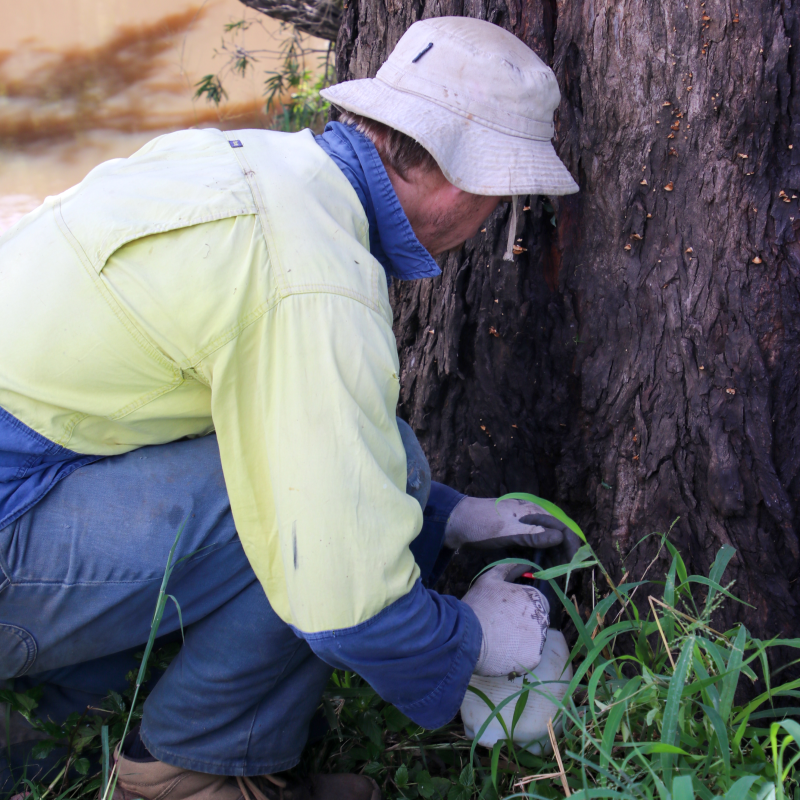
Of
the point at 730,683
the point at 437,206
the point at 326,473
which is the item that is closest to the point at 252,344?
the point at 326,473

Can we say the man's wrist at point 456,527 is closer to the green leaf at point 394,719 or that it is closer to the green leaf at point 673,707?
the green leaf at point 394,719

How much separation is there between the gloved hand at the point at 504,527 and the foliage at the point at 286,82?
320cm

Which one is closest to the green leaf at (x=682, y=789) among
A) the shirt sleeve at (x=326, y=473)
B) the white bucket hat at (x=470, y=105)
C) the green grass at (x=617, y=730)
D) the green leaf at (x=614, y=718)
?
the green grass at (x=617, y=730)

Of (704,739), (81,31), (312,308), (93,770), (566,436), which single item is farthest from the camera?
(81,31)

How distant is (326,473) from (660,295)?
91cm

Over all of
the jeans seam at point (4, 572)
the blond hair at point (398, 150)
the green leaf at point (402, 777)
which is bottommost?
the green leaf at point (402, 777)

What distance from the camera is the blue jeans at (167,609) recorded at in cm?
126

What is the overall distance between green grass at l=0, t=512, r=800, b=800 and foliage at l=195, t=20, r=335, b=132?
11.7 ft

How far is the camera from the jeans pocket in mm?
1265

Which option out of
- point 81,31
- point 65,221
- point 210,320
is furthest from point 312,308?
point 81,31

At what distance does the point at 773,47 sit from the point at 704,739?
4.12 ft

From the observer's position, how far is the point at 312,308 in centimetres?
109

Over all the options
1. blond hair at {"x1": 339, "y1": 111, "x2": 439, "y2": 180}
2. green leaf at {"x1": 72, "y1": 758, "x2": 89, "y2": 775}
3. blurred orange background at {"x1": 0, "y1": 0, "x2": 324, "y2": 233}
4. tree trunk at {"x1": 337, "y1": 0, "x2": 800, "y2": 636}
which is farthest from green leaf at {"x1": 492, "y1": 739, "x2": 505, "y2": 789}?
blurred orange background at {"x1": 0, "y1": 0, "x2": 324, "y2": 233}

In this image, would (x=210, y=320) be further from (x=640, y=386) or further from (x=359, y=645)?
(x=640, y=386)
